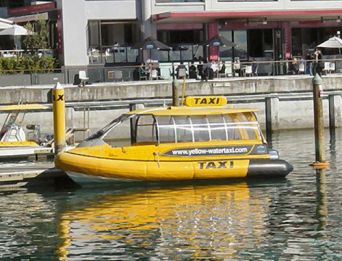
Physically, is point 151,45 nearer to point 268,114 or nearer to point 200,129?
point 268,114

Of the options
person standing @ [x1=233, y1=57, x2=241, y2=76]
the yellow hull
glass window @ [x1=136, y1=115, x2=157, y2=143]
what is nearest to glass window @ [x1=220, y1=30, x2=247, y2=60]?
person standing @ [x1=233, y1=57, x2=241, y2=76]

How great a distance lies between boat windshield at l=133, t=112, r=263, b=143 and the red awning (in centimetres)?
3061

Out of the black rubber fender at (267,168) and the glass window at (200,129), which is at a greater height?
the glass window at (200,129)

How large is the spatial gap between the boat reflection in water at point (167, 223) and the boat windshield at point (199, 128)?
1.52 metres

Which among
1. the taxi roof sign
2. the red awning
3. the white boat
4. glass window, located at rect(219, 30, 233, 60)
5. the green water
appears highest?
the red awning

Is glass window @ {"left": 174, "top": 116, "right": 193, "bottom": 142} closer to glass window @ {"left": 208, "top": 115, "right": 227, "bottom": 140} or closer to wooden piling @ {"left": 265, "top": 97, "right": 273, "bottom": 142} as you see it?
glass window @ {"left": 208, "top": 115, "right": 227, "bottom": 140}

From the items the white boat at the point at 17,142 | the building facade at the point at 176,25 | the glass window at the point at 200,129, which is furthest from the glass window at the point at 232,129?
the building facade at the point at 176,25

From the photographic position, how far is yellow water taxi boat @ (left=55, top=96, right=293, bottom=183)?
103ft

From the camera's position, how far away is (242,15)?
213 ft

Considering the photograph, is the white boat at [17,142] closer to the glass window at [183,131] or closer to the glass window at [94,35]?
the glass window at [183,131]

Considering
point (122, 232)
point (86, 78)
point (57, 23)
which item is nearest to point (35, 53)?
point (57, 23)

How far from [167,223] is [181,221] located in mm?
407

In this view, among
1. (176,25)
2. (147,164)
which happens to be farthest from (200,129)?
(176,25)

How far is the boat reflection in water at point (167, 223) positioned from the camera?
22.7m
